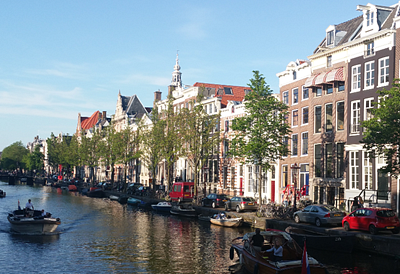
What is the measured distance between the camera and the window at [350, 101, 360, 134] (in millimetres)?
46156

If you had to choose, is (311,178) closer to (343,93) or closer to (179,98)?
(343,93)

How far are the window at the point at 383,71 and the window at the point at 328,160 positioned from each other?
31.9ft

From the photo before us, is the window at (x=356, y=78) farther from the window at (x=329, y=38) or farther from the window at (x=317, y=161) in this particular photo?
the window at (x=317, y=161)

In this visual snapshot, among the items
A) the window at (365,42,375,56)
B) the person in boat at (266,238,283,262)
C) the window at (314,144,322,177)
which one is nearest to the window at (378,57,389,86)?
the window at (365,42,375,56)

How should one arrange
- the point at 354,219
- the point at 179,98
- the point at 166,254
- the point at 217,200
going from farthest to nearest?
the point at 179,98, the point at 217,200, the point at 354,219, the point at 166,254

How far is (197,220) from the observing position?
53094 millimetres

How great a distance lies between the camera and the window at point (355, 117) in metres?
46.2

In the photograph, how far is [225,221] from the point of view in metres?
45.5

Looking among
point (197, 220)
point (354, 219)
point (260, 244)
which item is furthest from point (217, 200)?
point (260, 244)

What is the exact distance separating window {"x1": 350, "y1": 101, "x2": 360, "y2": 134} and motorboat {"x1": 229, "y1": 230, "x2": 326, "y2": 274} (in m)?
22.7

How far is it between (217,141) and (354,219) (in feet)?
117

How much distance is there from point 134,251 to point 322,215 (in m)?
15.3

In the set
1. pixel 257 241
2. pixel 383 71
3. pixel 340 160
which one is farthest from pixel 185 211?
pixel 257 241

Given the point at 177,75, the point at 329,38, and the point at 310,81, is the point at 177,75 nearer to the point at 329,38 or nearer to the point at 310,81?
the point at 329,38
